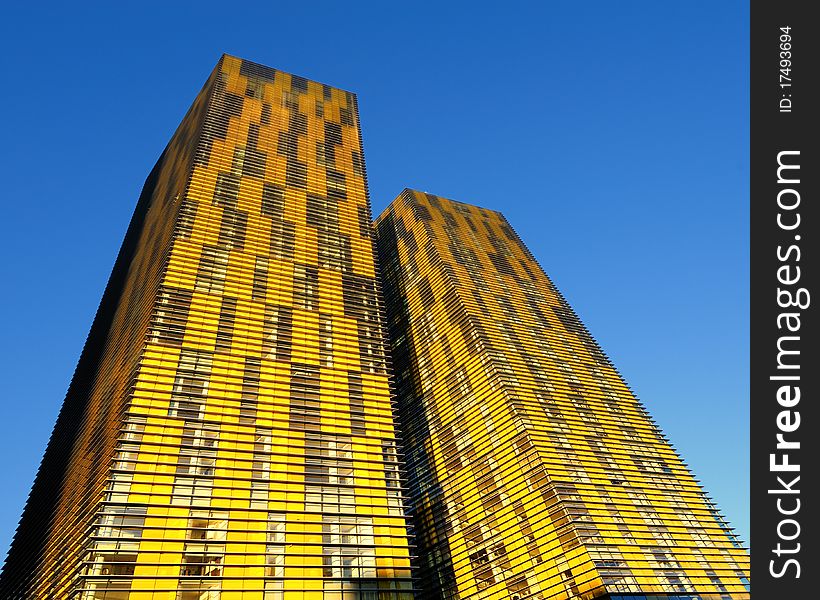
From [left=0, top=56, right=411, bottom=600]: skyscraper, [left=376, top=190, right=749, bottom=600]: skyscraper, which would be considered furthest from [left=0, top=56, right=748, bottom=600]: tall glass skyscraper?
[left=376, top=190, right=749, bottom=600]: skyscraper

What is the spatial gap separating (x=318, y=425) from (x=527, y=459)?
30.8 m

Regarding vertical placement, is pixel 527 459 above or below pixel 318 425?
above

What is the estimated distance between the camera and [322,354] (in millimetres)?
65312

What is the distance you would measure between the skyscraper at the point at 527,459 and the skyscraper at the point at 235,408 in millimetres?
22850

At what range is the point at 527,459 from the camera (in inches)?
2906

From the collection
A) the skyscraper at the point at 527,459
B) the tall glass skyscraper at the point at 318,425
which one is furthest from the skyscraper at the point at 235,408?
the skyscraper at the point at 527,459

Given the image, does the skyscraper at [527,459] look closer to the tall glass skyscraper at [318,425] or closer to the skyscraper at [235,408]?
the tall glass skyscraper at [318,425]

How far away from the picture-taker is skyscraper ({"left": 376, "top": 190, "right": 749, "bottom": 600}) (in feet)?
215

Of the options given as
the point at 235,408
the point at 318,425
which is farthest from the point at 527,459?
the point at 235,408

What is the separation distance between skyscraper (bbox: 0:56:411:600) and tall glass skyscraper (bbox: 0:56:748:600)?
23 centimetres

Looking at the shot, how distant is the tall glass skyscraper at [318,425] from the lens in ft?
156
